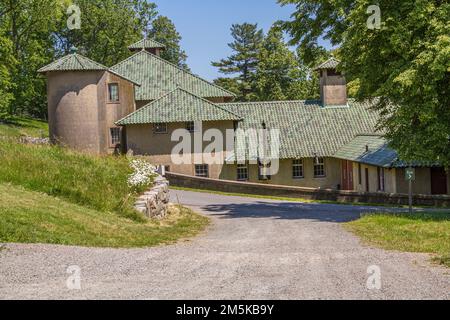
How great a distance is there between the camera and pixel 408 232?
1759 cm

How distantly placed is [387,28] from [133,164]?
11199 mm

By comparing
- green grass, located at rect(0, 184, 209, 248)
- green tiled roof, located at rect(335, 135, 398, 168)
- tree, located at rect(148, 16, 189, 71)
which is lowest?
green grass, located at rect(0, 184, 209, 248)

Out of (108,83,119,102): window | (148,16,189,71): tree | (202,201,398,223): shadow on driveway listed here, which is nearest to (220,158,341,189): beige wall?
(108,83,119,102): window

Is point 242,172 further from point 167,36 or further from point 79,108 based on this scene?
point 167,36

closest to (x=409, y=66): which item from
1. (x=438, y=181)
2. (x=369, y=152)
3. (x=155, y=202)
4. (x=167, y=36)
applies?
(x=155, y=202)

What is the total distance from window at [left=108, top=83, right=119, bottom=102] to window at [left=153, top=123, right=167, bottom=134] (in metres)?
3.73

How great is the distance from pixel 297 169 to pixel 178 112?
9.87 metres

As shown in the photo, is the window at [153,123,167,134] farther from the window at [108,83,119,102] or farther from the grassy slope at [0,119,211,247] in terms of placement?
the grassy slope at [0,119,211,247]

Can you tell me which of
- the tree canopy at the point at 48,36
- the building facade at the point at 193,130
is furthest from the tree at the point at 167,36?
the building facade at the point at 193,130

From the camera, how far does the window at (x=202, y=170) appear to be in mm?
42875

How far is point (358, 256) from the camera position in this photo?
13.4 metres

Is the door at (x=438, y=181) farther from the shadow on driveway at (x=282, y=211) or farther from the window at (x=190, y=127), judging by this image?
the window at (x=190, y=127)

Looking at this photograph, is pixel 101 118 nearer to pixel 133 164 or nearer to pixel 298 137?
pixel 298 137

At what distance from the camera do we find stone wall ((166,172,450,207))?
3212cm
